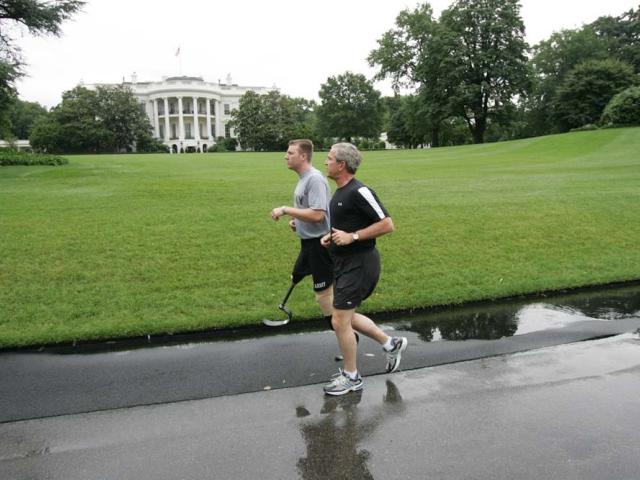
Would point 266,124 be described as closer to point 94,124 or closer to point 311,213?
point 94,124

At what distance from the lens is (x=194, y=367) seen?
5.41 m

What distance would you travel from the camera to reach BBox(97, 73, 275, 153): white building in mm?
95875

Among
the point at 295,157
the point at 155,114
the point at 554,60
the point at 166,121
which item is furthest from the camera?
the point at 155,114

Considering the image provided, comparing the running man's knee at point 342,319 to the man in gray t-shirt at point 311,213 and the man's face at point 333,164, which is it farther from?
the man's face at point 333,164

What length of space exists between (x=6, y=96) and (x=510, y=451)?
94.3 feet

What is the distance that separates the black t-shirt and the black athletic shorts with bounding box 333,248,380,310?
7 cm

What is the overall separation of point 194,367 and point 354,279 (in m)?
2.09

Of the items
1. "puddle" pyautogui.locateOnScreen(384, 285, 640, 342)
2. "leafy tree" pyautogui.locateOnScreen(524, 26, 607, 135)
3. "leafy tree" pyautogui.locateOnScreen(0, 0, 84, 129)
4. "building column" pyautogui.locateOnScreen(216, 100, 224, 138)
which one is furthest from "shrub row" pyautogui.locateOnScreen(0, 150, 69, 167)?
"building column" pyautogui.locateOnScreen(216, 100, 224, 138)

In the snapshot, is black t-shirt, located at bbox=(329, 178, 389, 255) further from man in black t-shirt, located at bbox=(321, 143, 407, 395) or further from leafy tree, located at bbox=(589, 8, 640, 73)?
leafy tree, located at bbox=(589, 8, 640, 73)

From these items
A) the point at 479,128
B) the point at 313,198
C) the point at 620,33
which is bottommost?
the point at 313,198

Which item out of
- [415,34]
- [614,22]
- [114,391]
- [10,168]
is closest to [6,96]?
[10,168]

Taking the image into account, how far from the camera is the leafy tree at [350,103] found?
78688 millimetres

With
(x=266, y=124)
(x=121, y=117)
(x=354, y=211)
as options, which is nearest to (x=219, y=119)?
(x=121, y=117)

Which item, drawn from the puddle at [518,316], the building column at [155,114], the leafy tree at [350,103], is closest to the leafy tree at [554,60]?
the leafy tree at [350,103]
